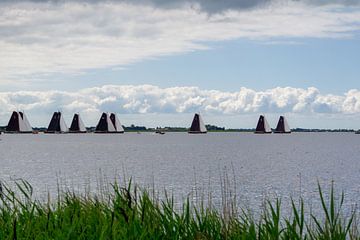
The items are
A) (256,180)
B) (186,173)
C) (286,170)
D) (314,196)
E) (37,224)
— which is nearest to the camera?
(37,224)

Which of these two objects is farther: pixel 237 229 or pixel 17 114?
pixel 17 114

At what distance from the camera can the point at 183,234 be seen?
11.3 metres

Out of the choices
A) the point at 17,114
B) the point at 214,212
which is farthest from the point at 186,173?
the point at 17,114

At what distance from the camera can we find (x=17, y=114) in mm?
199375

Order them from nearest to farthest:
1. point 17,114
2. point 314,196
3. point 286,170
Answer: point 314,196 < point 286,170 < point 17,114

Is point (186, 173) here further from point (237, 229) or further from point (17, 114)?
point (17, 114)

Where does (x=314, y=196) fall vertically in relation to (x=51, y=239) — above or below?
below

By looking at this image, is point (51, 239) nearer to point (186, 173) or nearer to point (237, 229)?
point (237, 229)

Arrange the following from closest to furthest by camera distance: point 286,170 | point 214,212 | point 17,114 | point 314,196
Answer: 1. point 214,212
2. point 314,196
3. point 286,170
4. point 17,114

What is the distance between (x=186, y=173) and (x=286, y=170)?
605 inches

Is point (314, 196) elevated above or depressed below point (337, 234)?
below

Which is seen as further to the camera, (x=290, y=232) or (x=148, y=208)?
(x=148, y=208)

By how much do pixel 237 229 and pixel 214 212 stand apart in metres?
0.96

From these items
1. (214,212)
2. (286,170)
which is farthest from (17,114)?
(214,212)
